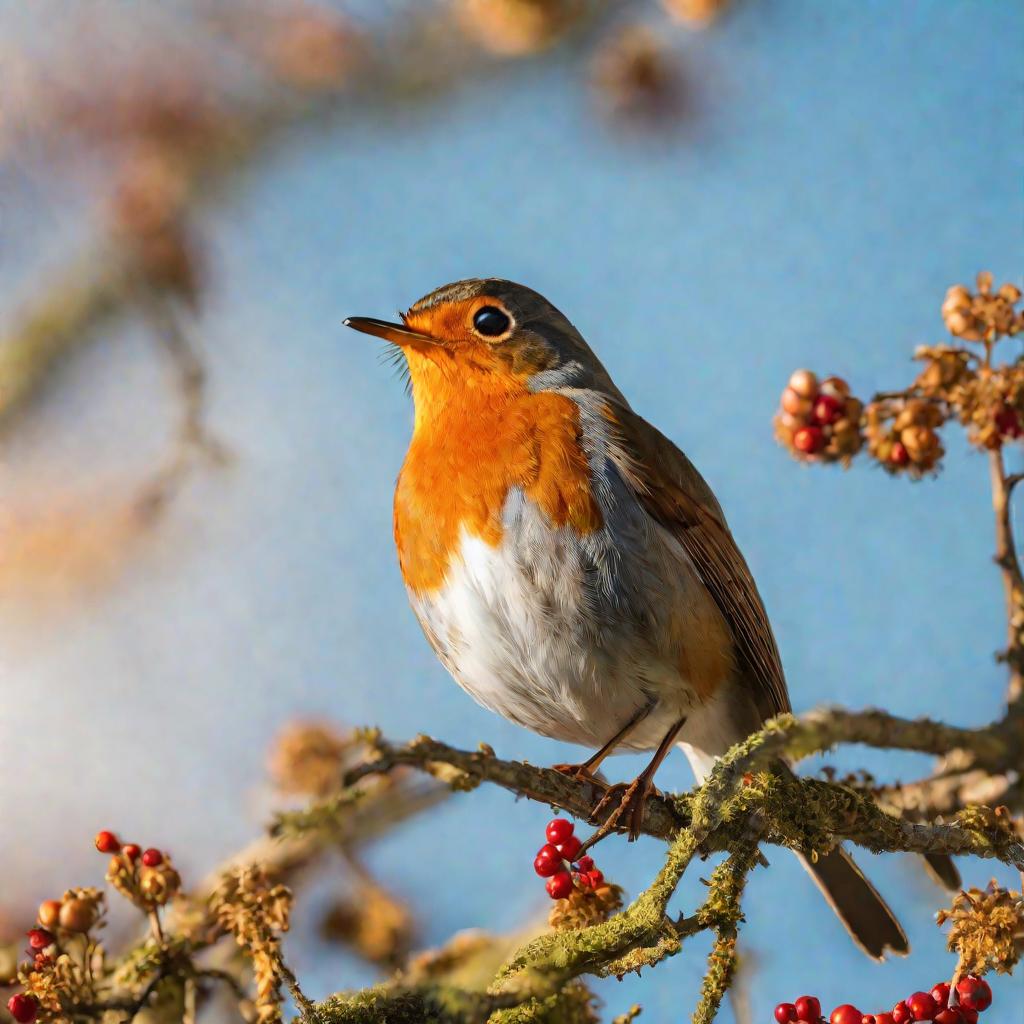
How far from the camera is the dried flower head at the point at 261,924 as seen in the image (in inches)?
61.1

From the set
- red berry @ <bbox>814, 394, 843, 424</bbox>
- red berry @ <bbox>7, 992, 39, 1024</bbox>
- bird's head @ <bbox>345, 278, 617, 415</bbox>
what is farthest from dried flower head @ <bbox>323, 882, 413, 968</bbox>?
red berry @ <bbox>814, 394, 843, 424</bbox>

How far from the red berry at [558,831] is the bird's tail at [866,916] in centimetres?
76

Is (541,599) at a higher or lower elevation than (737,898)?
higher

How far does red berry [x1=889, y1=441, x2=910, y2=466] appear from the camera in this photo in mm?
1934

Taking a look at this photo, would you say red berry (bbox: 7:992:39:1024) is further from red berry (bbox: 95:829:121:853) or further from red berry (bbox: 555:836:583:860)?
red berry (bbox: 555:836:583:860)

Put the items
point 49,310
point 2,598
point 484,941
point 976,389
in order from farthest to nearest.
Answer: point 49,310
point 2,598
point 484,941
point 976,389

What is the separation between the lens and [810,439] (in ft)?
6.57

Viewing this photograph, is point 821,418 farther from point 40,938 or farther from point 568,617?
point 40,938

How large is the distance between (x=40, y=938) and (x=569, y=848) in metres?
0.75

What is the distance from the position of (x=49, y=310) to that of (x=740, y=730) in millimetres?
1988

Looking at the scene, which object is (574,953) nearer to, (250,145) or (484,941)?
(484,941)

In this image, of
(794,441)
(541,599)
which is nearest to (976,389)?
(794,441)

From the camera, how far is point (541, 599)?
81.7 inches

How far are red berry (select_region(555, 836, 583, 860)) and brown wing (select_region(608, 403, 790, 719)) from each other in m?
0.66
